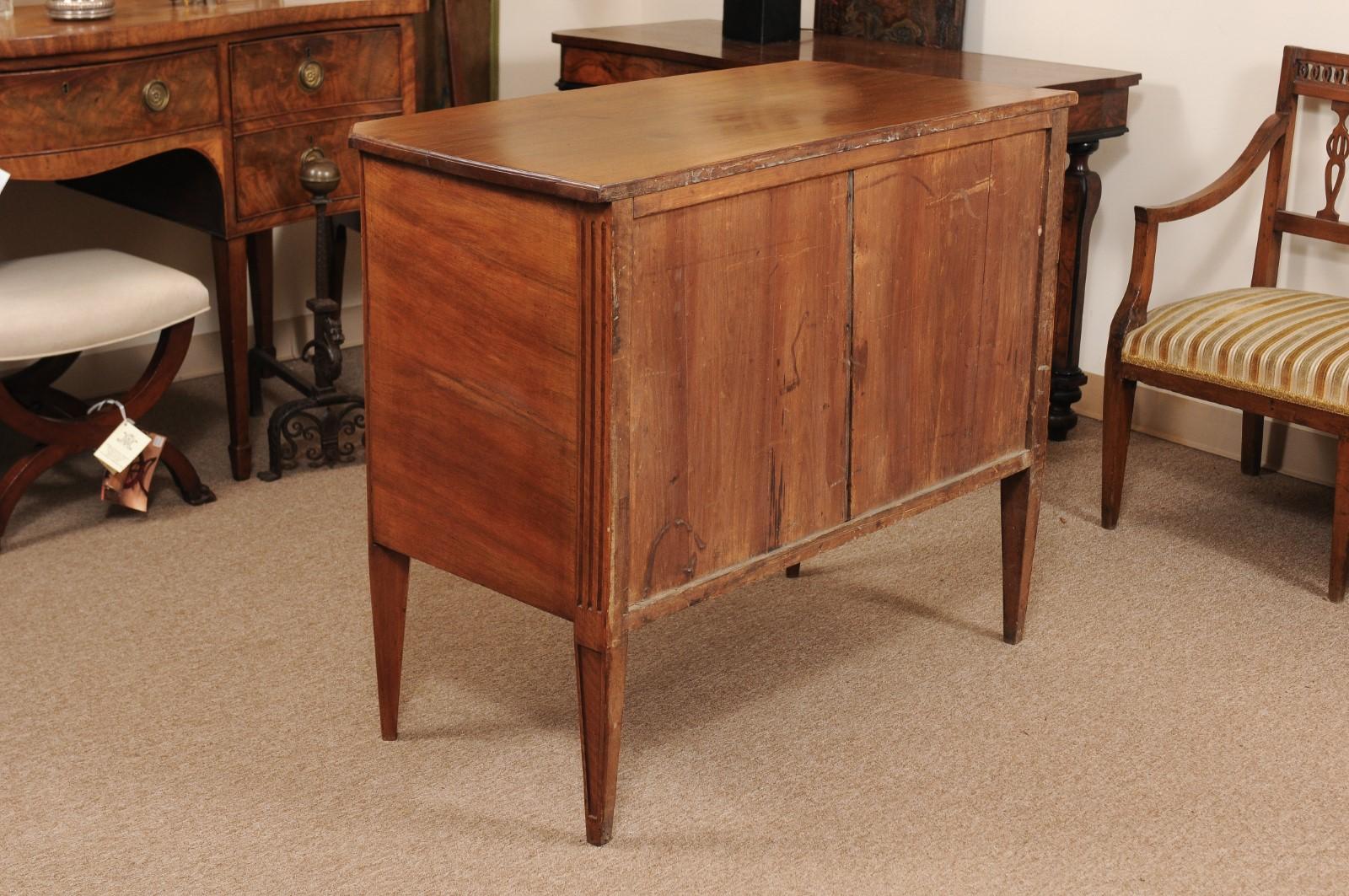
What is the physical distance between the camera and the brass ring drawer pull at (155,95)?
2930 mm

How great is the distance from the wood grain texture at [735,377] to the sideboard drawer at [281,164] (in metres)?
Answer: 1.38

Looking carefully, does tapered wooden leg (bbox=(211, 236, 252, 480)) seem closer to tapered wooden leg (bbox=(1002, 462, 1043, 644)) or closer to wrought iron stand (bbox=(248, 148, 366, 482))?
wrought iron stand (bbox=(248, 148, 366, 482))

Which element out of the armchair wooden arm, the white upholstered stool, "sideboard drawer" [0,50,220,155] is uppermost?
"sideboard drawer" [0,50,220,155]

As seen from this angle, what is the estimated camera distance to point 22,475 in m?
3.01

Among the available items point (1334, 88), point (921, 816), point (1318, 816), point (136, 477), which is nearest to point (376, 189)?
point (921, 816)

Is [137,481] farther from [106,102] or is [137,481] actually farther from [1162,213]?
[1162,213]

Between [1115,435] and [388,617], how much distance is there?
1.61m

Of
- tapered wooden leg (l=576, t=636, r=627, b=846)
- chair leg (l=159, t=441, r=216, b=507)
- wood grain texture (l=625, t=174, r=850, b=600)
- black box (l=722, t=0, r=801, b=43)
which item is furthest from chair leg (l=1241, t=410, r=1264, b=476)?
chair leg (l=159, t=441, r=216, b=507)

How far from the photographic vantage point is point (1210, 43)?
3.41m

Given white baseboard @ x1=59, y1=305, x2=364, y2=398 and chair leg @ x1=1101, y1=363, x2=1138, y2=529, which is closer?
chair leg @ x1=1101, y1=363, x2=1138, y2=529

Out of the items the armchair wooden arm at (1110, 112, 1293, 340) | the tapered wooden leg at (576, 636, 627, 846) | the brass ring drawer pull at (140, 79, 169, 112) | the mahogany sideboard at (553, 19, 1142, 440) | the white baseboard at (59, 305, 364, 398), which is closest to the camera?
the tapered wooden leg at (576, 636, 627, 846)

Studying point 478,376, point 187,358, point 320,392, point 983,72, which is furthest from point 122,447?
point 983,72

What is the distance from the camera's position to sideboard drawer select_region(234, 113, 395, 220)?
10.4 feet

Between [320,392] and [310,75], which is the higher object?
[310,75]
